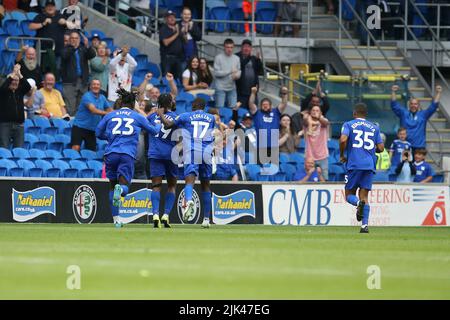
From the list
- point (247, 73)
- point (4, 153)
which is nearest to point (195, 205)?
point (4, 153)

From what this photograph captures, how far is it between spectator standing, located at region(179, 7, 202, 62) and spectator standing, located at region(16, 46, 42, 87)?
431 centimetres

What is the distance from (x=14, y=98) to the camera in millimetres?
24625

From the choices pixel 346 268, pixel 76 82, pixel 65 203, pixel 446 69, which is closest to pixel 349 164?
pixel 65 203

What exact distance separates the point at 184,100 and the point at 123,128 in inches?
308

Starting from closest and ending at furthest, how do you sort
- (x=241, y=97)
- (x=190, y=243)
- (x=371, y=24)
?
(x=190, y=243) < (x=241, y=97) < (x=371, y=24)

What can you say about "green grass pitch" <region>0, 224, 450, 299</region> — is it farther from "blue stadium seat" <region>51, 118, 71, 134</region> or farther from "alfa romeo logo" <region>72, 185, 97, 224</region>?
"blue stadium seat" <region>51, 118, 71, 134</region>

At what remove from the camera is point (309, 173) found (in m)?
27.1

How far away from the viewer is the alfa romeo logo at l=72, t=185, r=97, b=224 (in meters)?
24.1

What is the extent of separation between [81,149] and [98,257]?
1305 cm

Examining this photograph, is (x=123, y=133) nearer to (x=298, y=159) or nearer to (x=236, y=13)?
(x=298, y=159)

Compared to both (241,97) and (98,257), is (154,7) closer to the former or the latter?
(241,97)
